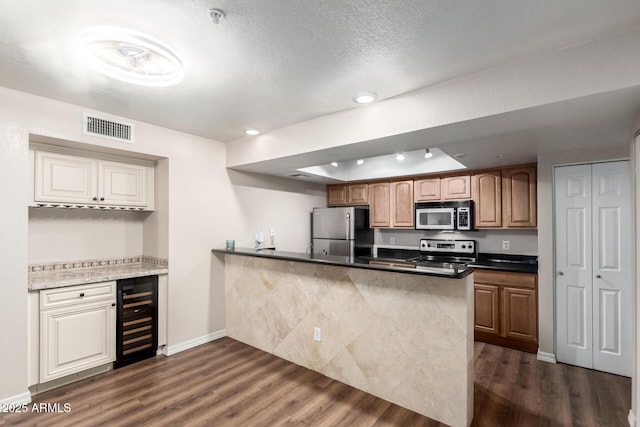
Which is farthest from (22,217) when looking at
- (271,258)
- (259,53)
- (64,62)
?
(259,53)

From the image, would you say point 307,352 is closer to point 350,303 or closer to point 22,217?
point 350,303

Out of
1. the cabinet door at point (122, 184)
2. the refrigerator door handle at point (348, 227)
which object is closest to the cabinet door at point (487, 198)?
the refrigerator door handle at point (348, 227)

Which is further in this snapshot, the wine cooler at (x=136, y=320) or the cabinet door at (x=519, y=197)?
the cabinet door at (x=519, y=197)

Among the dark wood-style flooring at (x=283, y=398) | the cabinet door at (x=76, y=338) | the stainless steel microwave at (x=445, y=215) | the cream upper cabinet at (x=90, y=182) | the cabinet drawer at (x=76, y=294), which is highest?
the cream upper cabinet at (x=90, y=182)

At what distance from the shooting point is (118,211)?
141 inches

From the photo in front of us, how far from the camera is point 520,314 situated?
3.45 meters

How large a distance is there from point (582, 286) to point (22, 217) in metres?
5.07

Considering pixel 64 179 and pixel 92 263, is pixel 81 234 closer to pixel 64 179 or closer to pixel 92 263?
pixel 92 263

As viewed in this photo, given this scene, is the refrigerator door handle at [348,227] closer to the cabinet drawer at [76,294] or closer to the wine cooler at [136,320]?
the wine cooler at [136,320]

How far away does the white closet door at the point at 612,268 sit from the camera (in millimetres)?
2887

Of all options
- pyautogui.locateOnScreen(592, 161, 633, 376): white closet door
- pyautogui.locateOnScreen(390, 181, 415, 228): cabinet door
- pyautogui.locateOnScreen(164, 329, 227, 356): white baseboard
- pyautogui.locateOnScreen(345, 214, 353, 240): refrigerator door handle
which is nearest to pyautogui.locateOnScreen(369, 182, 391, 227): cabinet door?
pyautogui.locateOnScreen(390, 181, 415, 228): cabinet door

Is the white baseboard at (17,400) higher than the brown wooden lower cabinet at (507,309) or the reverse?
the reverse

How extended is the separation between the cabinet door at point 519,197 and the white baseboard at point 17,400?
5.01 metres

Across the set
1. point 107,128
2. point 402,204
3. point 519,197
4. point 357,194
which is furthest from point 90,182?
point 519,197
